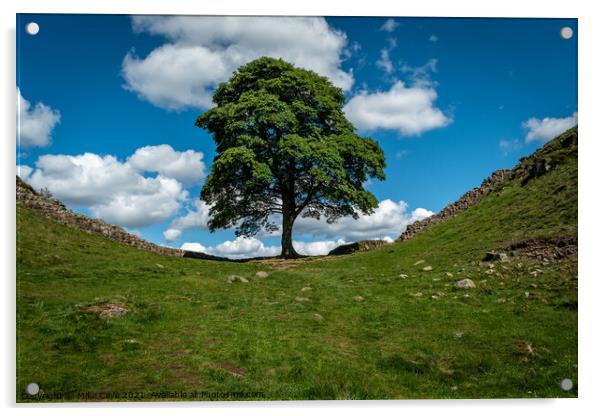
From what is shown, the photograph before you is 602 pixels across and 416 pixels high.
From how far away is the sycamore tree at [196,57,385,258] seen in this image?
80.4 feet

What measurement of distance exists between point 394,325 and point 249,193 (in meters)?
16.7

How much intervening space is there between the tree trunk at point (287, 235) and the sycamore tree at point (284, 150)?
0.06m

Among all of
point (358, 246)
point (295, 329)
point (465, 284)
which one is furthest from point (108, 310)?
point (358, 246)

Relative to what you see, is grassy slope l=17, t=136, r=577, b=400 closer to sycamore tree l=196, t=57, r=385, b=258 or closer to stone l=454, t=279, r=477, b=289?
stone l=454, t=279, r=477, b=289

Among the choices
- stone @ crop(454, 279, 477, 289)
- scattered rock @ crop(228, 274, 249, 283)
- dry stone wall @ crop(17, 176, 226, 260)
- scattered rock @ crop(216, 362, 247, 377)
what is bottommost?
scattered rock @ crop(216, 362, 247, 377)

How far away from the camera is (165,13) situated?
12.4 meters

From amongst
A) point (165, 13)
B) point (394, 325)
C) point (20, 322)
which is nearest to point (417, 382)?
point (394, 325)

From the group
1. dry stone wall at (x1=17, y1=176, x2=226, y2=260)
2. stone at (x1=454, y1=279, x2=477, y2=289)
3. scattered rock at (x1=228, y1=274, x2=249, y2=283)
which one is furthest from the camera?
dry stone wall at (x1=17, y1=176, x2=226, y2=260)

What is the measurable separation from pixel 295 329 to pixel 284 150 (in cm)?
1443

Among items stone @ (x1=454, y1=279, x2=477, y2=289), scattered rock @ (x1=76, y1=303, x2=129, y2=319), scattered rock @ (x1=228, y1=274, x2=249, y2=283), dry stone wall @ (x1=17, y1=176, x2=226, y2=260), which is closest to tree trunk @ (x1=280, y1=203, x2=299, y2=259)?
dry stone wall @ (x1=17, y1=176, x2=226, y2=260)

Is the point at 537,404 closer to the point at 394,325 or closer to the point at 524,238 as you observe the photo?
the point at 394,325

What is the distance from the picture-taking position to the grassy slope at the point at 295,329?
9469mm

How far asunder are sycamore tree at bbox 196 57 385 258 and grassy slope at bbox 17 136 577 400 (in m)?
8.95

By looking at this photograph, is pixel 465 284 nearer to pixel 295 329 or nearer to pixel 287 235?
pixel 295 329
